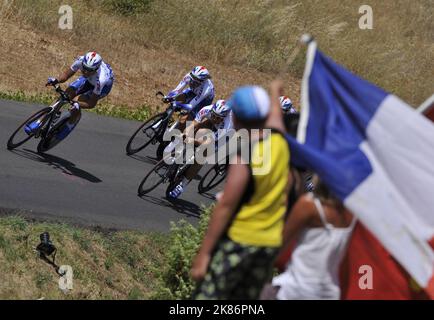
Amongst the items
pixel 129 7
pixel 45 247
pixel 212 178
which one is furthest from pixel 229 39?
pixel 45 247

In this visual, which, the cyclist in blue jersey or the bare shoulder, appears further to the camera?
the cyclist in blue jersey

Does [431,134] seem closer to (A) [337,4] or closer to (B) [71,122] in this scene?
(B) [71,122]

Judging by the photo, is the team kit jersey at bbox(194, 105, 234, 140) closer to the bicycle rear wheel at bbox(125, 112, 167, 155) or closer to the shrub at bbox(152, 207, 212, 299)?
the bicycle rear wheel at bbox(125, 112, 167, 155)

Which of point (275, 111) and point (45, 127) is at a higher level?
point (275, 111)

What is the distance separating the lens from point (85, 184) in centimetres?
1338

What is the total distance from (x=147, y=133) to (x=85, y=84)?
2093 millimetres

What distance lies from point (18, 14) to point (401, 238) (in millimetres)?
18695

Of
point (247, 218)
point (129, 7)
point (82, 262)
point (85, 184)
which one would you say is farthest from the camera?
point (129, 7)

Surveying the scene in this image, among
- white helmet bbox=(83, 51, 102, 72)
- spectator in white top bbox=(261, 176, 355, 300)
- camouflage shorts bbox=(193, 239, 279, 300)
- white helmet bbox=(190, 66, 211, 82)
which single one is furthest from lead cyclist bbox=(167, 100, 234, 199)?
camouflage shorts bbox=(193, 239, 279, 300)

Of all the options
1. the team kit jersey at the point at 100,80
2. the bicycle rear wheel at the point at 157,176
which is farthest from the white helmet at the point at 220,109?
the team kit jersey at the point at 100,80

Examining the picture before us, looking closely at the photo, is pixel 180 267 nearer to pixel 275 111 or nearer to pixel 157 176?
pixel 275 111

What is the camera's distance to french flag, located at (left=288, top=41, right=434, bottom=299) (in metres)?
5.89

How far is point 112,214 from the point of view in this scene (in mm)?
12430

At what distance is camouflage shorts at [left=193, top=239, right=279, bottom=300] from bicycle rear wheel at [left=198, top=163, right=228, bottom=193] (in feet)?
30.8
